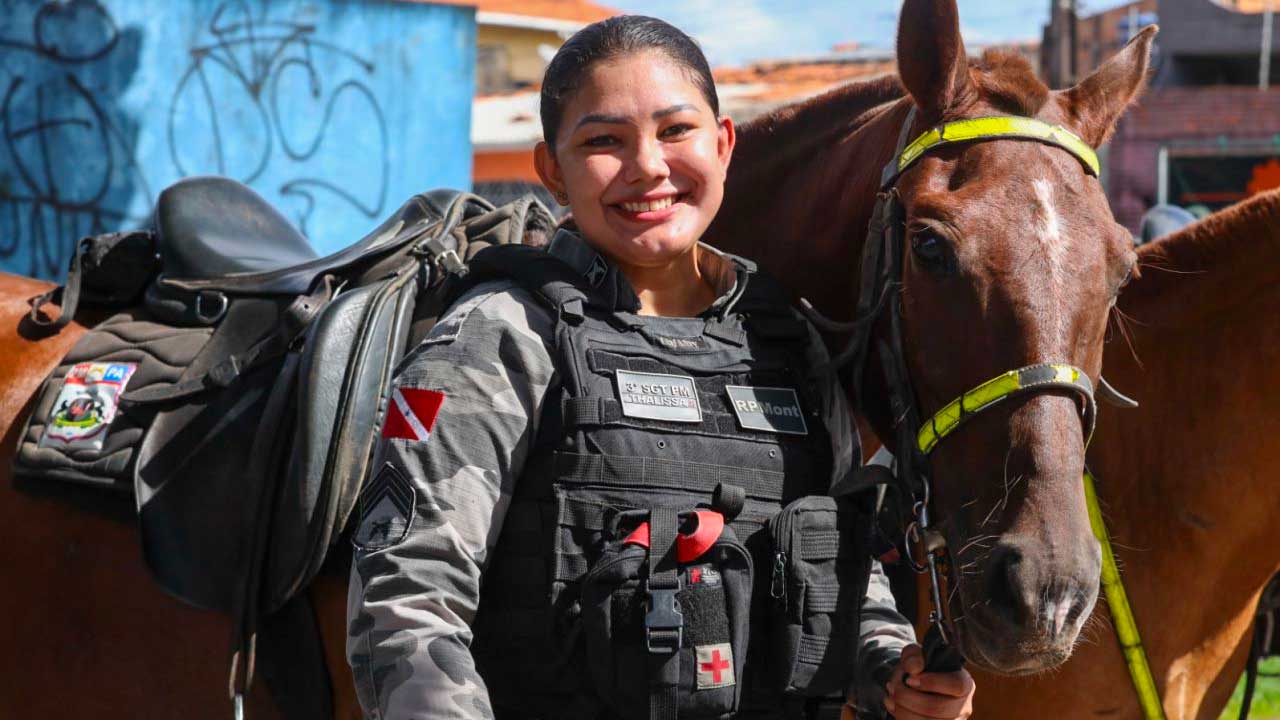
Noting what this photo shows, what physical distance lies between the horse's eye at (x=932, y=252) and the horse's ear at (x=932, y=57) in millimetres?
283

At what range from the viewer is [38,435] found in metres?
2.54

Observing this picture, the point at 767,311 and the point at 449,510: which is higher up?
the point at 767,311

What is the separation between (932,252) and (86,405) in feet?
A: 5.91

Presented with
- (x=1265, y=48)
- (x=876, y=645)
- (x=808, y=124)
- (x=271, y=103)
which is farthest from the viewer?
(x=1265, y=48)

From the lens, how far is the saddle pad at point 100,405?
246 centimetres

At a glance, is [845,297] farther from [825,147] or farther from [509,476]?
[509,476]

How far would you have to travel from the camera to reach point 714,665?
1.58m

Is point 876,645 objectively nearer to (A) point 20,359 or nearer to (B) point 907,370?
(B) point 907,370

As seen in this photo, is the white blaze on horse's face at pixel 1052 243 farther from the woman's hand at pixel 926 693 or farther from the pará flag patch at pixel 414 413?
the pará flag patch at pixel 414 413

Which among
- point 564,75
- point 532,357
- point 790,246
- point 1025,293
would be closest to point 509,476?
point 532,357

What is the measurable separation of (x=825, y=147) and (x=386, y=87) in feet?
25.2

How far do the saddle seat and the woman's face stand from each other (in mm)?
896

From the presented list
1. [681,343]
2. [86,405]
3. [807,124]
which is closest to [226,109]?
[86,405]

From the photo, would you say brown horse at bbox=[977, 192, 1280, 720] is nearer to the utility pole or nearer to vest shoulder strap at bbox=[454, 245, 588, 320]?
vest shoulder strap at bbox=[454, 245, 588, 320]
